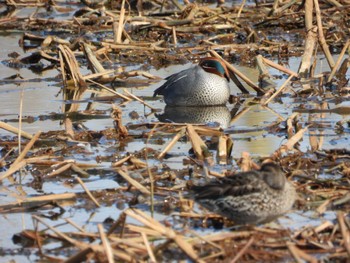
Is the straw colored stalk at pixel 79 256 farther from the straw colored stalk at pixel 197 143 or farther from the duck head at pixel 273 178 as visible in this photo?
the straw colored stalk at pixel 197 143

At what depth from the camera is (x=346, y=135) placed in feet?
30.0

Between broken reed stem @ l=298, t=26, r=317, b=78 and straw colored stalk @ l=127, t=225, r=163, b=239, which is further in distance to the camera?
broken reed stem @ l=298, t=26, r=317, b=78

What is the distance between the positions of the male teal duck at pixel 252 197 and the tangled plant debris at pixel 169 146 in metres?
0.13

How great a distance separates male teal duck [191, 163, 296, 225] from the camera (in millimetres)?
6375

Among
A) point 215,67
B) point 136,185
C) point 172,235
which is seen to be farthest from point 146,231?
point 215,67

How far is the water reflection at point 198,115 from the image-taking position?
1055 centimetres

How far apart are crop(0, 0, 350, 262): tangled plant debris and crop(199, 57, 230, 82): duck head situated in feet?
1.15

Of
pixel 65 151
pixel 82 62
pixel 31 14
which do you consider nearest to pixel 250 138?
pixel 65 151

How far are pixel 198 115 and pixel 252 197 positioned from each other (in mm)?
4672

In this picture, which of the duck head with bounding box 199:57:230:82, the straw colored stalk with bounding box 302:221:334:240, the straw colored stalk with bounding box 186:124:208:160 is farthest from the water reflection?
the straw colored stalk with bounding box 302:221:334:240

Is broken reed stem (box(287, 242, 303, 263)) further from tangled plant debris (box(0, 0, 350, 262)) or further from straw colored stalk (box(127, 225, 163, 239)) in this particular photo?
straw colored stalk (box(127, 225, 163, 239))

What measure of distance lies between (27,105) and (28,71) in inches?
99.6

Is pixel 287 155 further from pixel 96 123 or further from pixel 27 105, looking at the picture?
pixel 27 105

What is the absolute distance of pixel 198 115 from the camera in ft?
36.2
